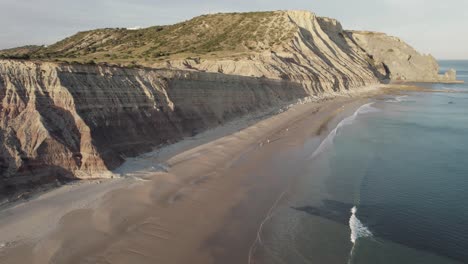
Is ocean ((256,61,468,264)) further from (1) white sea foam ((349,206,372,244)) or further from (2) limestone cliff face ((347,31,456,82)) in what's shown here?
(2) limestone cliff face ((347,31,456,82))

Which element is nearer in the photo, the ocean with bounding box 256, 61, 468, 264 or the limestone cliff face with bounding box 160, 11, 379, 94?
the ocean with bounding box 256, 61, 468, 264

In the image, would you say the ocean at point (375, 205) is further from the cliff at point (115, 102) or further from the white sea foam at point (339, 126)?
the cliff at point (115, 102)

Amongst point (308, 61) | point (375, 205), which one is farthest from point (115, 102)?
point (308, 61)

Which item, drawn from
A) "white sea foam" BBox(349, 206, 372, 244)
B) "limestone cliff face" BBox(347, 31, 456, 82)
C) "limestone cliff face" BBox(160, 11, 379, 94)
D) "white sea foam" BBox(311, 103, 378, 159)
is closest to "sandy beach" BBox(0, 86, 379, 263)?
"white sea foam" BBox(349, 206, 372, 244)

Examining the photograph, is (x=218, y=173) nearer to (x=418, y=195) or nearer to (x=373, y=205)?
(x=373, y=205)

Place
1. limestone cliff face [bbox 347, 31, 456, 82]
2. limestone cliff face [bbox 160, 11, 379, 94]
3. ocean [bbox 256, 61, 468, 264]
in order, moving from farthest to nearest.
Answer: limestone cliff face [bbox 347, 31, 456, 82], limestone cliff face [bbox 160, 11, 379, 94], ocean [bbox 256, 61, 468, 264]

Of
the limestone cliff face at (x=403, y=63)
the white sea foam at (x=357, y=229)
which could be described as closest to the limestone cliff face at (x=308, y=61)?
the limestone cliff face at (x=403, y=63)

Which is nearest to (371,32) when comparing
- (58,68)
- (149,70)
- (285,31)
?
(285,31)
